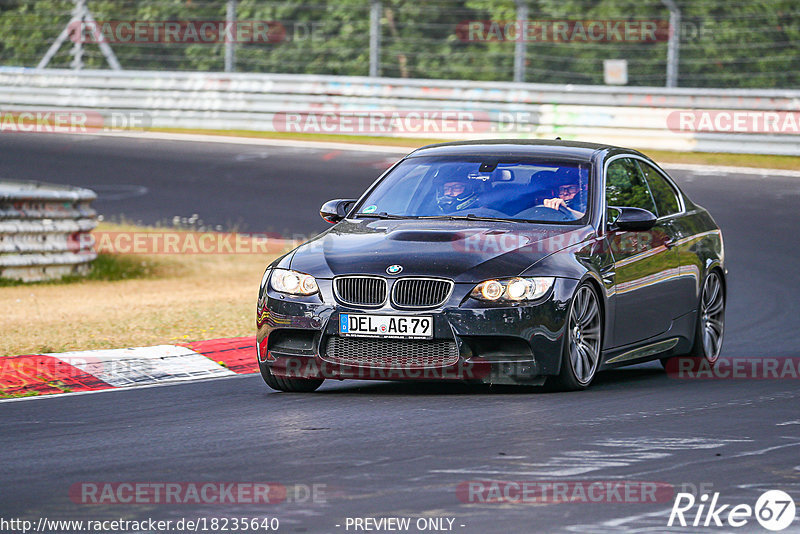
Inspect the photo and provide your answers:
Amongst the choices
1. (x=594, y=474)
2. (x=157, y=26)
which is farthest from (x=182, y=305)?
(x=157, y=26)

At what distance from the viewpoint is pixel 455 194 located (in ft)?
31.4

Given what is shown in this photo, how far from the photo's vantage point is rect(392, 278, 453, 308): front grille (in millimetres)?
Result: 8383

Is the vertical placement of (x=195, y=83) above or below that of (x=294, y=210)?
above

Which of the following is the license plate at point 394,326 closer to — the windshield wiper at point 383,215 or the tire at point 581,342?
the tire at point 581,342

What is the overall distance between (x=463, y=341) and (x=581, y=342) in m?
0.83

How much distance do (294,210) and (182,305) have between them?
6653 mm

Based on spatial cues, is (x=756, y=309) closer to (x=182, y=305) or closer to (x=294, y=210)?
(x=182, y=305)

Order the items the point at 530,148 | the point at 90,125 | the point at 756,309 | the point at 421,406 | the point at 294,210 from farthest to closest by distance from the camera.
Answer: the point at 90,125, the point at 294,210, the point at 756,309, the point at 530,148, the point at 421,406

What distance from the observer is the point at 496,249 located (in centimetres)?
860

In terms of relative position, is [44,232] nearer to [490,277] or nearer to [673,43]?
[490,277]

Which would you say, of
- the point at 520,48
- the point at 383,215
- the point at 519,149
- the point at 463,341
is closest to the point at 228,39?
the point at 520,48

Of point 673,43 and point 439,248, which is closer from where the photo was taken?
point 439,248

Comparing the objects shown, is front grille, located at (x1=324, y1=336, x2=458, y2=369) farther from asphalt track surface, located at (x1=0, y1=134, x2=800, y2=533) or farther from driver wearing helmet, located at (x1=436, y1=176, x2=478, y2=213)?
driver wearing helmet, located at (x1=436, y1=176, x2=478, y2=213)

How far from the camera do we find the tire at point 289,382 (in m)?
8.96
